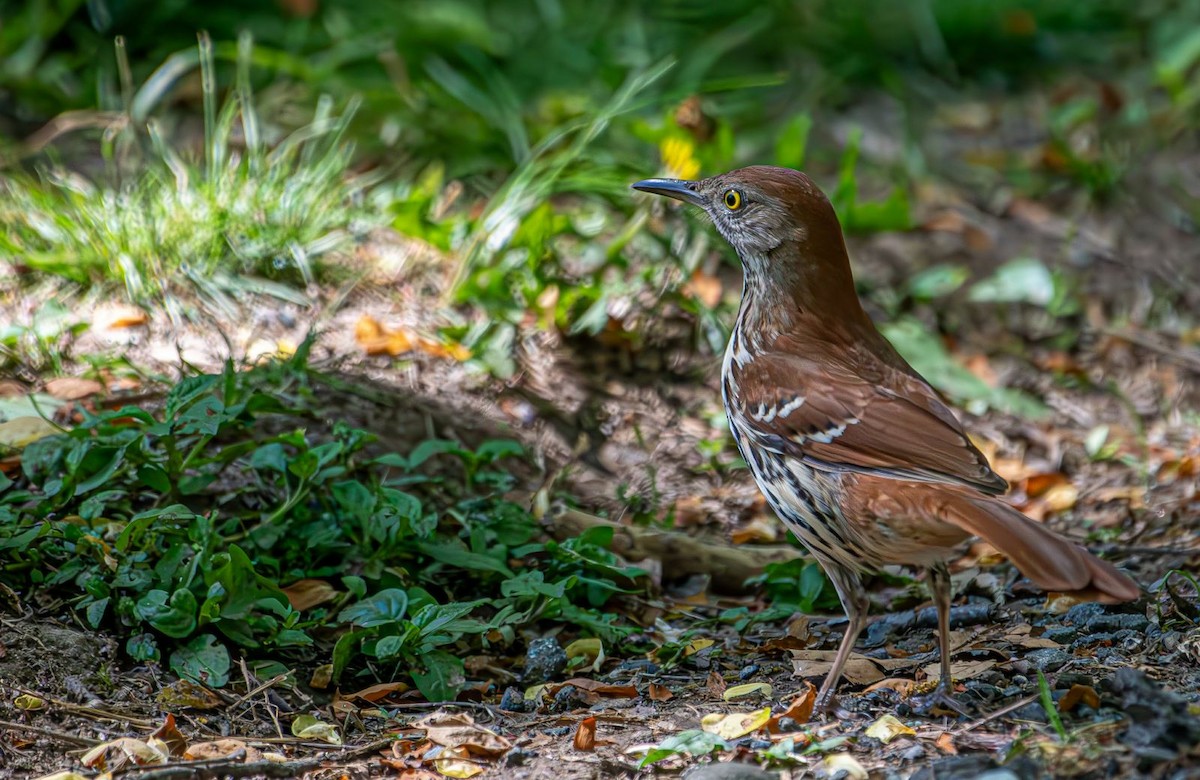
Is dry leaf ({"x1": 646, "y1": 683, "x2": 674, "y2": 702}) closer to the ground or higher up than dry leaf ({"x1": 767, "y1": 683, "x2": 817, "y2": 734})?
closer to the ground

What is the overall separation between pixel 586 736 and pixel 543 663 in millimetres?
548

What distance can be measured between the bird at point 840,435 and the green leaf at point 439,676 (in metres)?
0.97

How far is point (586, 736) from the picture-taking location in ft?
10.6

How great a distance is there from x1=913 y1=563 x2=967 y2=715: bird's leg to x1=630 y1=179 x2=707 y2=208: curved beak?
4.69 ft

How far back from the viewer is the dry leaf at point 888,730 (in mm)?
3111

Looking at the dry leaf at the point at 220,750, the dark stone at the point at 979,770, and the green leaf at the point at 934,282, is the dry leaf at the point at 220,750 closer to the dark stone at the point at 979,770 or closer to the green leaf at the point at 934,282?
the dark stone at the point at 979,770

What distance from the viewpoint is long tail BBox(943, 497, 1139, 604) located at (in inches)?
110

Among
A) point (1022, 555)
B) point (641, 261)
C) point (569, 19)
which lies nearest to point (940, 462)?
point (1022, 555)

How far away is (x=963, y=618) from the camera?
4035 mm

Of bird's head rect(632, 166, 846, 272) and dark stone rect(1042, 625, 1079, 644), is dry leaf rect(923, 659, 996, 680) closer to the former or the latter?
dark stone rect(1042, 625, 1079, 644)

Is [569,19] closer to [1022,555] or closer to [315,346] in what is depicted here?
[315,346]

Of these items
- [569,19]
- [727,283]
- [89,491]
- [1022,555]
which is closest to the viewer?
[1022,555]

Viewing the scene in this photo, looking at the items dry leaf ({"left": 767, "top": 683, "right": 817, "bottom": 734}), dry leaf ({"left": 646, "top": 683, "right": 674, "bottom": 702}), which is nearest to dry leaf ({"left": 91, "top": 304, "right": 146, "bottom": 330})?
dry leaf ({"left": 646, "top": 683, "right": 674, "bottom": 702})

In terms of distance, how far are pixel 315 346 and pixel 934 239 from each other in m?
3.09
